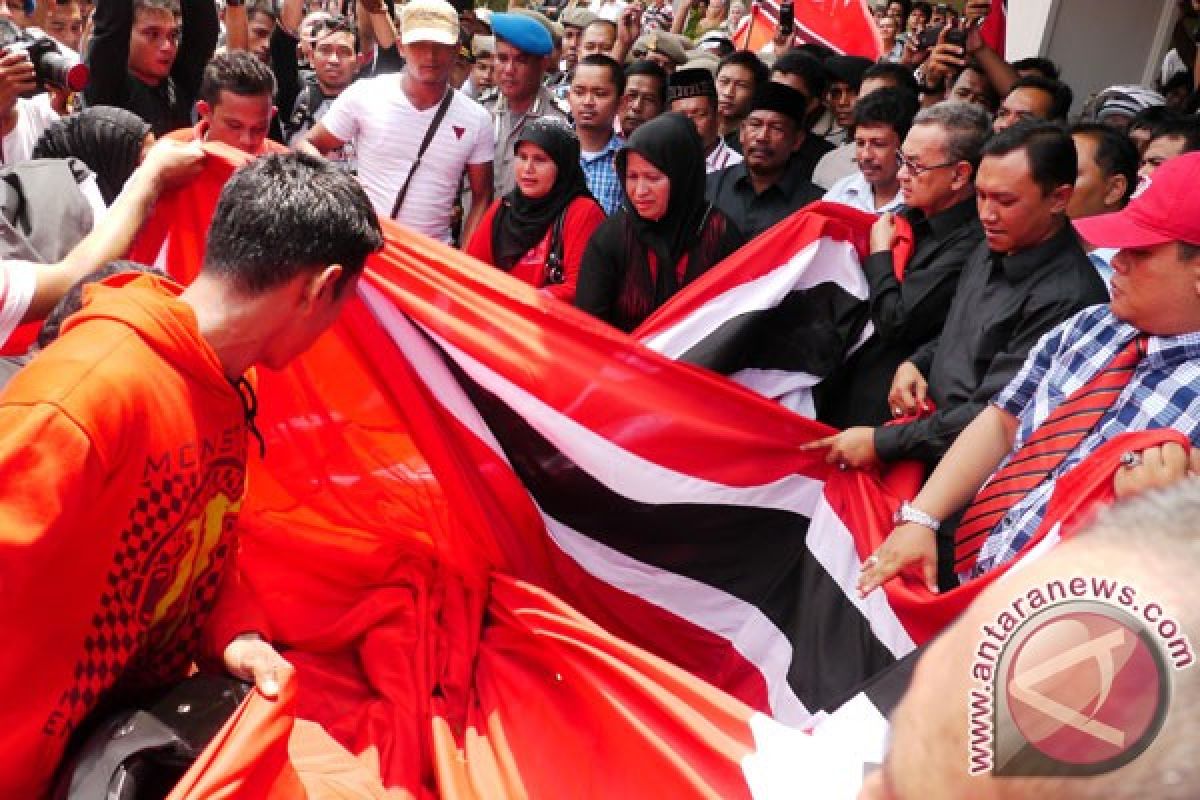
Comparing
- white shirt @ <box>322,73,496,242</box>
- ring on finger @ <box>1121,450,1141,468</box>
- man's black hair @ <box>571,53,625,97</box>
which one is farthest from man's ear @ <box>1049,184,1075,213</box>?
white shirt @ <box>322,73,496,242</box>

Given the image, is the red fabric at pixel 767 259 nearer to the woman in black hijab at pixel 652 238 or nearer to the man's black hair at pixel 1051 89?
the woman in black hijab at pixel 652 238

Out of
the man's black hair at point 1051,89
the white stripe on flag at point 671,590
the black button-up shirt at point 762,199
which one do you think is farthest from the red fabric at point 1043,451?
the man's black hair at point 1051,89

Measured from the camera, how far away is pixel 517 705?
8.30 ft

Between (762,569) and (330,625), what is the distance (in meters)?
1.16

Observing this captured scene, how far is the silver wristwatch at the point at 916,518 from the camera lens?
7.73 ft

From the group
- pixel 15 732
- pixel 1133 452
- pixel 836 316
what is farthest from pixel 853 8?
pixel 15 732

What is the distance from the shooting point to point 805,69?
495cm

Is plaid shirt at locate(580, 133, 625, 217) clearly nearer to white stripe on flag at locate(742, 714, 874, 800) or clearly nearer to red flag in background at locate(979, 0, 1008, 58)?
red flag in background at locate(979, 0, 1008, 58)

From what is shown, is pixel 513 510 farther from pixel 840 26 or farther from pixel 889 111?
pixel 840 26

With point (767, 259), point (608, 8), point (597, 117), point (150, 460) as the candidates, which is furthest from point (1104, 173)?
point (608, 8)

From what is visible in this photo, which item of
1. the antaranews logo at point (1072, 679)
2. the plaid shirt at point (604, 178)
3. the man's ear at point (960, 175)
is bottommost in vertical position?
the plaid shirt at point (604, 178)

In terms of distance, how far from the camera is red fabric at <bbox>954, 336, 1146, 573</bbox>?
6.84 ft

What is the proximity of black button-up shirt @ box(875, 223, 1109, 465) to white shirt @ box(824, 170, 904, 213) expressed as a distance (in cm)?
117

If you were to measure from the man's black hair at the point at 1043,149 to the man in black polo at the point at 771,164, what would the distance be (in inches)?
58.0
